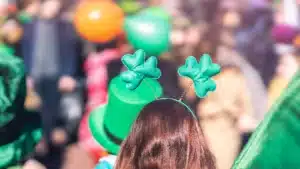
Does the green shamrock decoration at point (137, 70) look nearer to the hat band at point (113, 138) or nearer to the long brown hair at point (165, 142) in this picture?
the long brown hair at point (165, 142)

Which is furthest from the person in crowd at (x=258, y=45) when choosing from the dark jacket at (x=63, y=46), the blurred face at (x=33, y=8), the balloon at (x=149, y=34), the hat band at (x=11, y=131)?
the hat band at (x=11, y=131)

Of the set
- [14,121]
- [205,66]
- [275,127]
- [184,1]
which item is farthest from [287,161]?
[184,1]

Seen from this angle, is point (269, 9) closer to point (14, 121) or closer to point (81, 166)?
point (81, 166)

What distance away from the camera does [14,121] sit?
2.07m

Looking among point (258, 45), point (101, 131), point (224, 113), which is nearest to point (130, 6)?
point (258, 45)

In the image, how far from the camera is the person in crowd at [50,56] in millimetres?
3934

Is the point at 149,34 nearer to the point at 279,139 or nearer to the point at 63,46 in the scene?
the point at 63,46

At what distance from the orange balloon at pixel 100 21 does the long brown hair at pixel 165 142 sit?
1922 mm

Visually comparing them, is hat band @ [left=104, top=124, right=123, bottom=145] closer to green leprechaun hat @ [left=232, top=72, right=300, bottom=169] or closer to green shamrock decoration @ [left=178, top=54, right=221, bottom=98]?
green shamrock decoration @ [left=178, top=54, right=221, bottom=98]

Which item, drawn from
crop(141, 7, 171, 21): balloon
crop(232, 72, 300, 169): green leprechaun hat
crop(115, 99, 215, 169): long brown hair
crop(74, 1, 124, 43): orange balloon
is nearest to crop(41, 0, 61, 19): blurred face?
crop(74, 1, 124, 43): orange balloon

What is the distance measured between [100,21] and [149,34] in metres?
0.45

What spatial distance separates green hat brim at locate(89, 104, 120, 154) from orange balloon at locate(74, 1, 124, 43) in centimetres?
122

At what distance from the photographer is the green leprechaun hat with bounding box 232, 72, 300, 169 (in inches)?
57.8

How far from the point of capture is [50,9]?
3.99 meters
